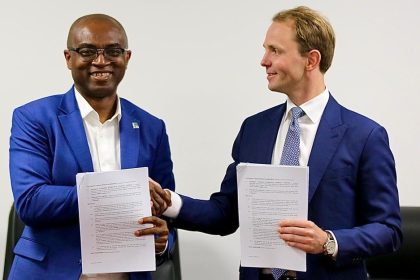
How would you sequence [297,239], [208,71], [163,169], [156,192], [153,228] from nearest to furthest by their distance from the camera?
1. [297,239]
2. [153,228]
3. [156,192]
4. [163,169]
5. [208,71]

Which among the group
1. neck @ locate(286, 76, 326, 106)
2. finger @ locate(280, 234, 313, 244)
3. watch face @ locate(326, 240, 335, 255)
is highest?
neck @ locate(286, 76, 326, 106)

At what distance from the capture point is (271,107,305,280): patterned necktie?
6.51ft

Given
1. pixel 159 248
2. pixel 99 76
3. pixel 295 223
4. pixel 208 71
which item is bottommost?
pixel 159 248

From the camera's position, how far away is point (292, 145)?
2020 mm

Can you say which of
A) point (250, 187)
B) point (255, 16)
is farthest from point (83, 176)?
point (255, 16)

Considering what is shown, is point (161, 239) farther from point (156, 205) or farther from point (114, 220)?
point (114, 220)

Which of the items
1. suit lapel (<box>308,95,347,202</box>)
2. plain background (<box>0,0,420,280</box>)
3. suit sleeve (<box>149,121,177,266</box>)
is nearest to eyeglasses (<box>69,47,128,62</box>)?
suit sleeve (<box>149,121,177,266</box>)

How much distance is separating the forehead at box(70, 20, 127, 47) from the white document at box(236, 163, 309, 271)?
25.2 inches

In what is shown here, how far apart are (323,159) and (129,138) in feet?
2.23

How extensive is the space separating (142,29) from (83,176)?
1.51 m

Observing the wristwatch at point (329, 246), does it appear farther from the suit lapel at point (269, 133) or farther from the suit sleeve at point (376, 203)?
the suit lapel at point (269, 133)

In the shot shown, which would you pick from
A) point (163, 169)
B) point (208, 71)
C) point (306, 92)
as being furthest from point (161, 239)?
point (208, 71)

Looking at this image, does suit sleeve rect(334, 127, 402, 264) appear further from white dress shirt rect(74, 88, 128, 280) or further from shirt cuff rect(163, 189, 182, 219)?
white dress shirt rect(74, 88, 128, 280)

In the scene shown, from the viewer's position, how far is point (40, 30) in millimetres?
3066
